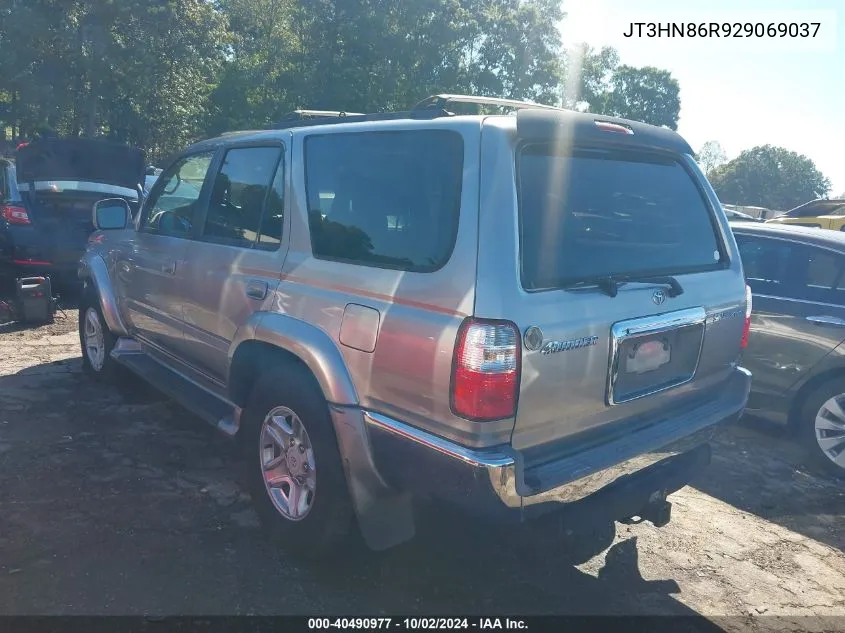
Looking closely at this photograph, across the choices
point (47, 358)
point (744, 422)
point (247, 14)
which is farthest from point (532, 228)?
point (247, 14)

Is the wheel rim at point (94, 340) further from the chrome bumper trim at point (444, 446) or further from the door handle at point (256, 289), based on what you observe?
the chrome bumper trim at point (444, 446)

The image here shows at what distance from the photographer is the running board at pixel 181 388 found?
3.53 metres

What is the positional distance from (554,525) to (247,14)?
3382 cm

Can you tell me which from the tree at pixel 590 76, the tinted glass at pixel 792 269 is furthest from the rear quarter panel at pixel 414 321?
the tree at pixel 590 76

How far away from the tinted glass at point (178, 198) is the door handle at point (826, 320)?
14.0 feet

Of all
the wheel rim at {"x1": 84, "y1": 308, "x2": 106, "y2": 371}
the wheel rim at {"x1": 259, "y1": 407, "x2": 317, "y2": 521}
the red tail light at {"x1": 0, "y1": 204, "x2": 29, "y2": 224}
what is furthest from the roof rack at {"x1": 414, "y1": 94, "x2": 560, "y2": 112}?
the red tail light at {"x1": 0, "y1": 204, "x2": 29, "y2": 224}

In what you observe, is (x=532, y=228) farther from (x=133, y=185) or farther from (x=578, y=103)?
(x=578, y=103)

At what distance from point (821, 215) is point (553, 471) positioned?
1392 centimetres

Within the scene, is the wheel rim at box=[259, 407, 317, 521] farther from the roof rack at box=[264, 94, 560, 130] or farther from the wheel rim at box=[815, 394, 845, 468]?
the wheel rim at box=[815, 394, 845, 468]

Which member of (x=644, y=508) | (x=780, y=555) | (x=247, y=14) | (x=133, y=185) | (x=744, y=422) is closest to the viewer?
(x=644, y=508)

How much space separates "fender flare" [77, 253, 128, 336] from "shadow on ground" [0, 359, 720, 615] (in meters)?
1.14

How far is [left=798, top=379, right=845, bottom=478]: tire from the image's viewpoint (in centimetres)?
462

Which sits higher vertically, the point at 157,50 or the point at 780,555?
the point at 157,50

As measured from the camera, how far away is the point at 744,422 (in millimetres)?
5586
